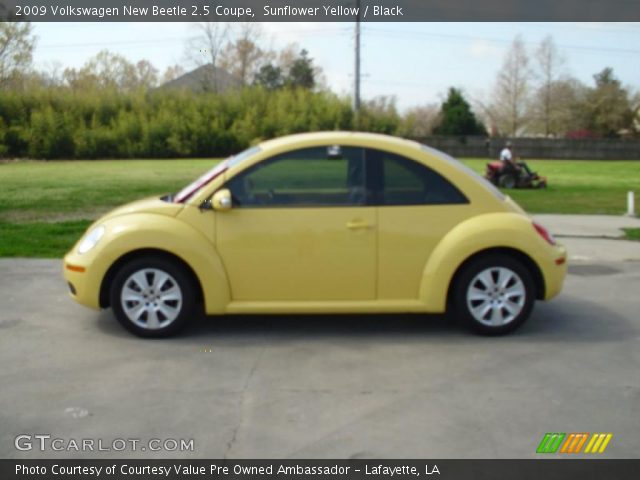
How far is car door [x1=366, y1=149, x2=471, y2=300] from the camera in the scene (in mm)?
6223

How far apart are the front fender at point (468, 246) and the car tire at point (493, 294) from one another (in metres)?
0.11

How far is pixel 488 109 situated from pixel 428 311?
61.2 meters

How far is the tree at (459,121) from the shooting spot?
5112cm

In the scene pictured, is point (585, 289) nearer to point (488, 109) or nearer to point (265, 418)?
point (265, 418)

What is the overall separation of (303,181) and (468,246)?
144 centimetres

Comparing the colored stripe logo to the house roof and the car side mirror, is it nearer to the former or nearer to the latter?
the car side mirror

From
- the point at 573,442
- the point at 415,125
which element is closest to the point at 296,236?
the point at 573,442

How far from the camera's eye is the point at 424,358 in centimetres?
584

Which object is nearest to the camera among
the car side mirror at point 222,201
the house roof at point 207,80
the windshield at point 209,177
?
the car side mirror at point 222,201

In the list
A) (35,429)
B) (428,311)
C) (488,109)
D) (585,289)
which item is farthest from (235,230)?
(488,109)

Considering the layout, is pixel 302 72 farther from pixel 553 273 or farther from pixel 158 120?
pixel 553 273

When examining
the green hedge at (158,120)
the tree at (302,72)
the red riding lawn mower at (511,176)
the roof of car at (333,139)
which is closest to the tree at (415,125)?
the green hedge at (158,120)

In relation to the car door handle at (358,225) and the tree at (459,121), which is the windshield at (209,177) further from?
the tree at (459,121)

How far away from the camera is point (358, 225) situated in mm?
6184
